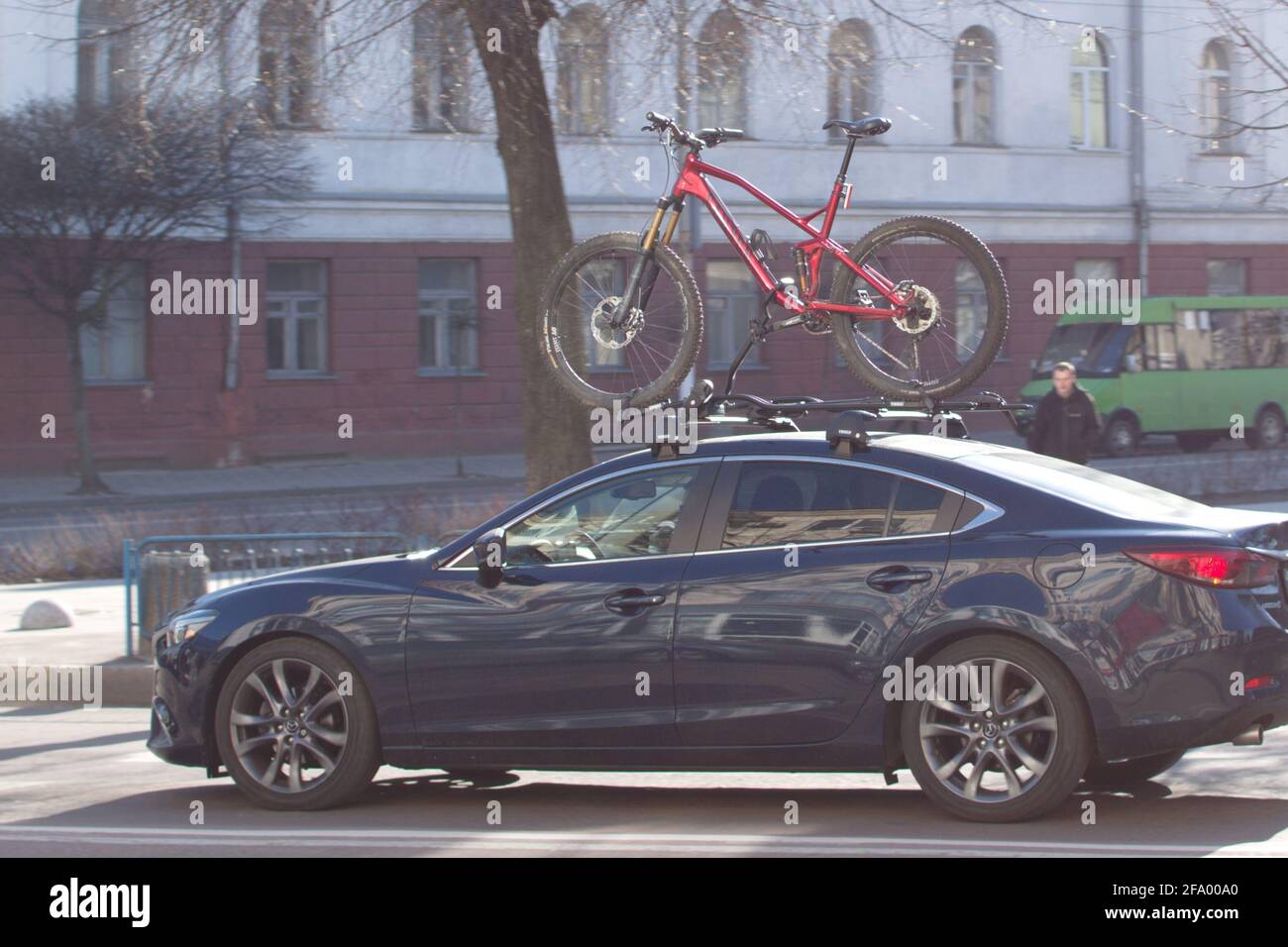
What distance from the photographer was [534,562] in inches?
275

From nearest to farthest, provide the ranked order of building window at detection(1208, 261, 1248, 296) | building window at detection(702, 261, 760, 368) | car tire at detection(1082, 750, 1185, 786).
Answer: car tire at detection(1082, 750, 1185, 786), building window at detection(702, 261, 760, 368), building window at detection(1208, 261, 1248, 296)

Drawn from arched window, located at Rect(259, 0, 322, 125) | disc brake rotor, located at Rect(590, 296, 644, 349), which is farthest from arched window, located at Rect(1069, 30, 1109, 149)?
disc brake rotor, located at Rect(590, 296, 644, 349)

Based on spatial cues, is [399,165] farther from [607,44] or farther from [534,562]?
[534,562]

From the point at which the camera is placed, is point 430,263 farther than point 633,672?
Yes

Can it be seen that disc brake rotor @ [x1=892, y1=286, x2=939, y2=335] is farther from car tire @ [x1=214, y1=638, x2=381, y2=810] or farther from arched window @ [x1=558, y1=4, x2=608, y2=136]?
arched window @ [x1=558, y1=4, x2=608, y2=136]

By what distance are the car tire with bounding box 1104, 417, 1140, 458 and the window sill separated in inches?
431

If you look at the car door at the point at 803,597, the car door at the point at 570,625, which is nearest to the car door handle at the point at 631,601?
the car door at the point at 570,625

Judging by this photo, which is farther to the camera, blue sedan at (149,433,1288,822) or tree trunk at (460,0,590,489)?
tree trunk at (460,0,590,489)

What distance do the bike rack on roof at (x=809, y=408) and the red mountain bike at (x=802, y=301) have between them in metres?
0.14

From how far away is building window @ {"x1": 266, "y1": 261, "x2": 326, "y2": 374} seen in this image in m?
30.5

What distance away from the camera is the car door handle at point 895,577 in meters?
6.45
